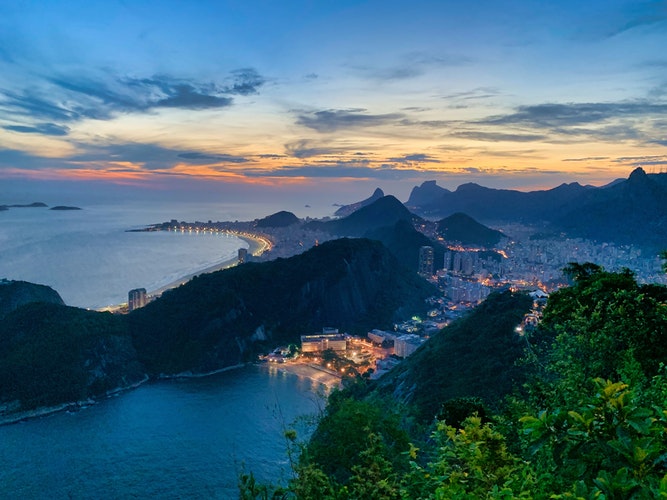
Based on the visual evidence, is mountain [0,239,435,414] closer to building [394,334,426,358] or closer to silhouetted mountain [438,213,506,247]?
building [394,334,426,358]

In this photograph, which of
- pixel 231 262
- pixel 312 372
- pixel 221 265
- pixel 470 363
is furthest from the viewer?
→ pixel 231 262

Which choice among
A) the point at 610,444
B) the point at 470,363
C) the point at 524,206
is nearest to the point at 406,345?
the point at 470,363

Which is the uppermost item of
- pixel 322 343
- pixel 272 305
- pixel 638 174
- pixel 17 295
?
pixel 638 174

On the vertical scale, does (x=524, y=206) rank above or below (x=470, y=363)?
above

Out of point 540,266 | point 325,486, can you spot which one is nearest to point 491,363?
point 325,486

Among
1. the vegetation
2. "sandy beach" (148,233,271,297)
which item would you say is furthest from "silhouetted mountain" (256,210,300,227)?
the vegetation

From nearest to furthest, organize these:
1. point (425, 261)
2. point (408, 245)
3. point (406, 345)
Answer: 1. point (406, 345)
2. point (425, 261)
3. point (408, 245)

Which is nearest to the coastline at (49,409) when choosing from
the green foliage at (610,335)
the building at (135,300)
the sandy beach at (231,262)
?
the building at (135,300)

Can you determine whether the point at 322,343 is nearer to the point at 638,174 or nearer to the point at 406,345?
the point at 406,345

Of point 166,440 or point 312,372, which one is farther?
point 312,372
